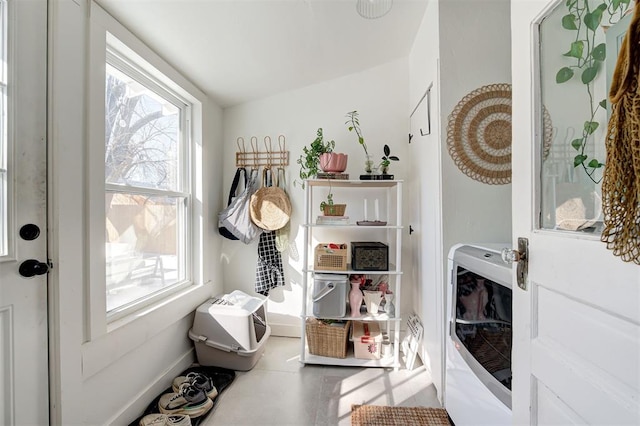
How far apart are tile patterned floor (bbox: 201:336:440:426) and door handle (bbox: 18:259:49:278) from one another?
3.64 ft

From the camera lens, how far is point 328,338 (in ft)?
6.77

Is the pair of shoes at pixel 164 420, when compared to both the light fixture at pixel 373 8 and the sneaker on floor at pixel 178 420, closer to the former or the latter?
the sneaker on floor at pixel 178 420

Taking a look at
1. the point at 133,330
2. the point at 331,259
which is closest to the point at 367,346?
the point at 331,259

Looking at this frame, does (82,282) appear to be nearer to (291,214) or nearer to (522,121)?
(291,214)

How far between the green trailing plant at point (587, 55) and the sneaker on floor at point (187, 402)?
1960mm

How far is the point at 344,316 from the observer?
201 centimetres

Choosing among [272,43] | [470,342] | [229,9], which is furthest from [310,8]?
[470,342]

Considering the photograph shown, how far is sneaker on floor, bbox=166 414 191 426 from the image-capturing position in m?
1.35

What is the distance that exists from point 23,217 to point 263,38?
1527 mm

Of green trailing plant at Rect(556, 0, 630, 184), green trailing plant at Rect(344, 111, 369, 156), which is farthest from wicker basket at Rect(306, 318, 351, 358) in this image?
green trailing plant at Rect(556, 0, 630, 184)

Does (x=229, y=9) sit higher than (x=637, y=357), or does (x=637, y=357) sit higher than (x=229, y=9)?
(x=229, y=9)

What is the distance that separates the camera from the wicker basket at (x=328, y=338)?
6.71 ft

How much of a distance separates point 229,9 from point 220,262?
1922 millimetres

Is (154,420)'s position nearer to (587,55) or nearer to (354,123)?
(587,55)
